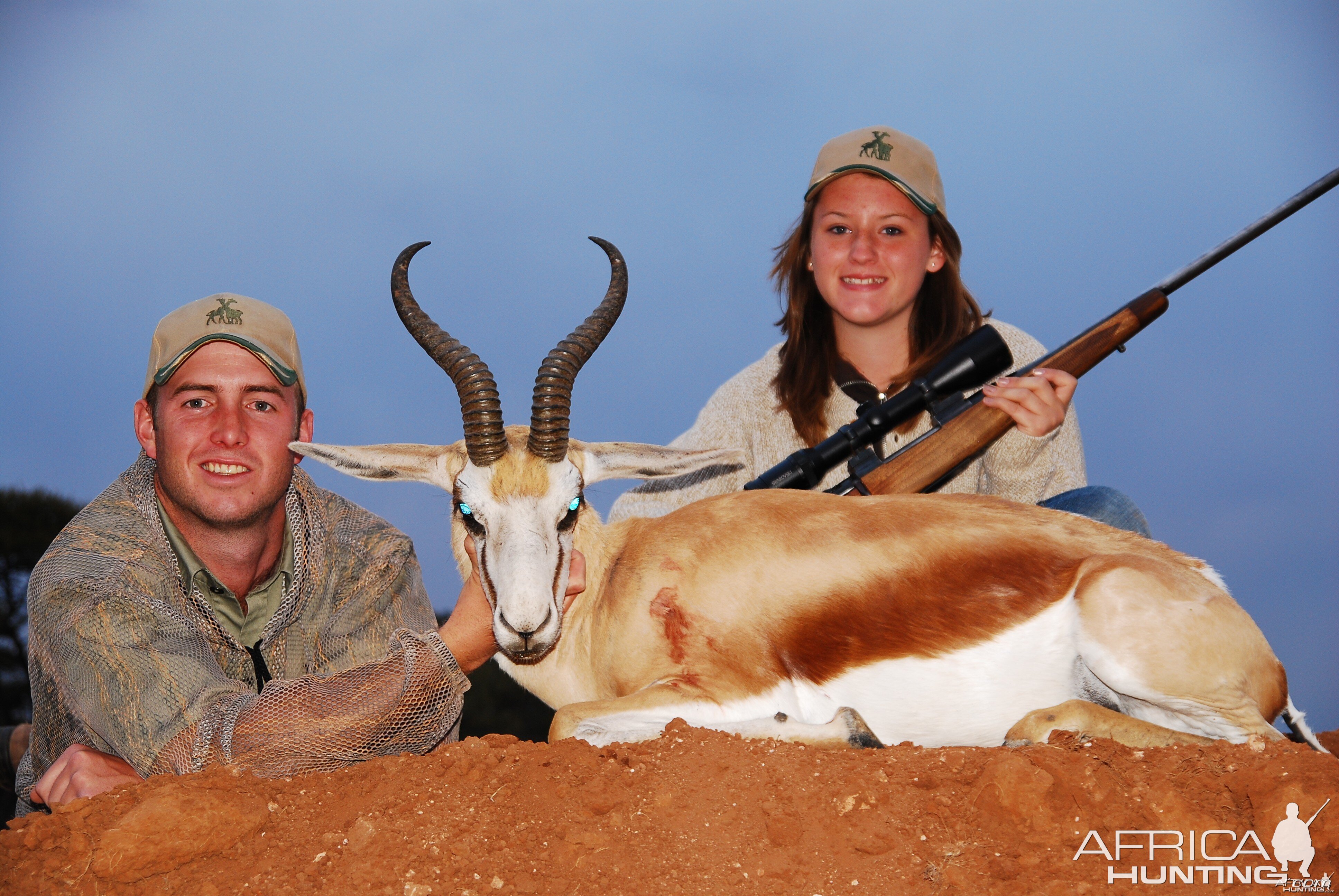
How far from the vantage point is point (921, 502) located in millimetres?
5090

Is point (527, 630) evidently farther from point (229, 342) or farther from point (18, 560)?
point (18, 560)


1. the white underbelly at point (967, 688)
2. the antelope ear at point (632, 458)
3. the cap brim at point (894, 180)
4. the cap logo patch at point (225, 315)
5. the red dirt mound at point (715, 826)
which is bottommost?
the red dirt mound at point (715, 826)

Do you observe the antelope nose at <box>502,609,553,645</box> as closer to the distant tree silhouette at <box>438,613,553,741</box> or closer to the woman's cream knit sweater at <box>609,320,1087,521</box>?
the woman's cream knit sweater at <box>609,320,1087,521</box>

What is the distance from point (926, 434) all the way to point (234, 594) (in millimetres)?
4144

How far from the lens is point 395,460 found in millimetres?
5562

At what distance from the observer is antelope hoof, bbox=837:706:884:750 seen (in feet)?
14.0

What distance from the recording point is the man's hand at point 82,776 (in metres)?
4.52

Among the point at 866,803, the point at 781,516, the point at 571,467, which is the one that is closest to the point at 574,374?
the point at 571,467

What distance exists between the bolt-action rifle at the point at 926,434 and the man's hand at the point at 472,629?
176 centimetres

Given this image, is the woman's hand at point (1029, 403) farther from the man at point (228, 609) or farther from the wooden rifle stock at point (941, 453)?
the man at point (228, 609)

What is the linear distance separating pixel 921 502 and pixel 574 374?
76.2 inches

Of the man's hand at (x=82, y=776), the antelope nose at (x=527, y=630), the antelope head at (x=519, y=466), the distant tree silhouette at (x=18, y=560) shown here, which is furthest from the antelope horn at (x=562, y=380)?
the distant tree silhouette at (x=18, y=560)

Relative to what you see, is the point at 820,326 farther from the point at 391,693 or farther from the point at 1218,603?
the point at 391,693

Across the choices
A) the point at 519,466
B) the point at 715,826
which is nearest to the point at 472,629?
the point at 519,466
